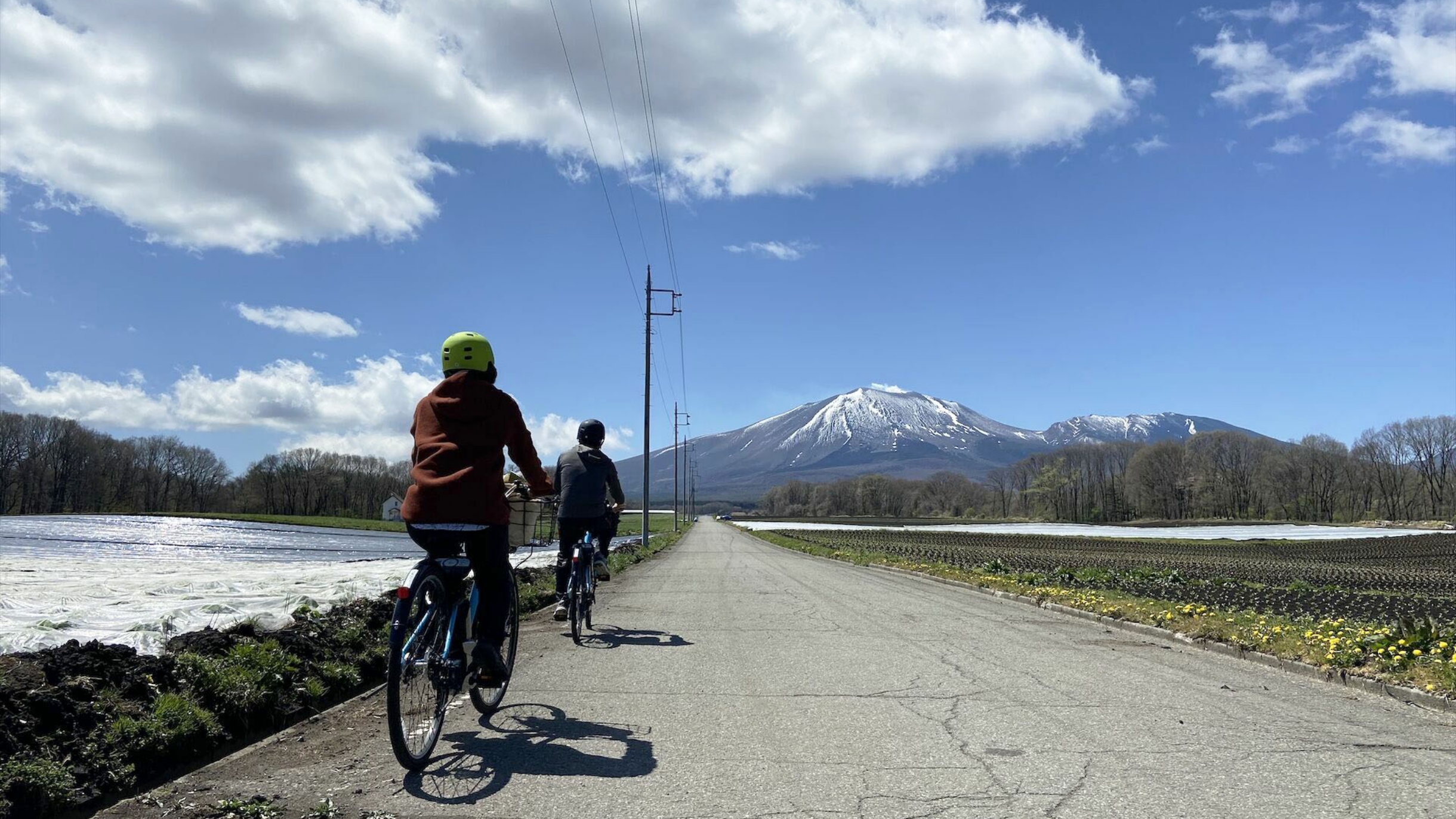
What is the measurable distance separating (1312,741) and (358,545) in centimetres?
4405

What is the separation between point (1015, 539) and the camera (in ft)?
193

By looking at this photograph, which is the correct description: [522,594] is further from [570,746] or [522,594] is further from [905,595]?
[570,746]

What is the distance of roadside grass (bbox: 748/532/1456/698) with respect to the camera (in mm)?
6406

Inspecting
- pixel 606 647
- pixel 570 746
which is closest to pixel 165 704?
pixel 570 746

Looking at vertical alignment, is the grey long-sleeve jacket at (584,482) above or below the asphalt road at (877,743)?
above

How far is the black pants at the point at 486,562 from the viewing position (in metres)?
4.36

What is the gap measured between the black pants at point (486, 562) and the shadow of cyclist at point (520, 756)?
0.52 metres

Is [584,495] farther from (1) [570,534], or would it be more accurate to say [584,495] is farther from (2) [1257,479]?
(2) [1257,479]

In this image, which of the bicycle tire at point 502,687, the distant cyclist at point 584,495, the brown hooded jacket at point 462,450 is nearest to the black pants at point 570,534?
the distant cyclist at point 584,495

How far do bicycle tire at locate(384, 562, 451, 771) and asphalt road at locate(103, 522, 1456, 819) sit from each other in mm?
137

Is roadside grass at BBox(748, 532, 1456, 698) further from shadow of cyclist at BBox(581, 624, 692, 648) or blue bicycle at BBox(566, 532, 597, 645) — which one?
blue bicycle at BBox(566, 532, 597, 645)

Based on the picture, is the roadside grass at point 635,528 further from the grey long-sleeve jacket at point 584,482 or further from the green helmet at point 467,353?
the green helmet at point 467,353

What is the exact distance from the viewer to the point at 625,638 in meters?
8.20

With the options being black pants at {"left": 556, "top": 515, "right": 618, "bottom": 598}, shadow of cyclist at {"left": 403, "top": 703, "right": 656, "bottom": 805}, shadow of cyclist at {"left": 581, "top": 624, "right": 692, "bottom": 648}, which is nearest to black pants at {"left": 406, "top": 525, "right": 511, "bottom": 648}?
shadow of cyclist at {"left": 403, "top": 703, "right": 656, "bottom": 805}
